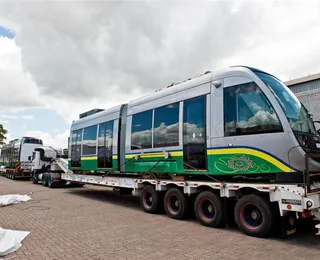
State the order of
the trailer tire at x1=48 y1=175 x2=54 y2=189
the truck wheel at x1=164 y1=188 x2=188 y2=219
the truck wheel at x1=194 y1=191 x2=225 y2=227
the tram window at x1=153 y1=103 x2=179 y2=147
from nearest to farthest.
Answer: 1. the truck wheel at x1=194 y1=191 x2=225 y2=227
2. the truck wheel at x1=164 y1=188 x2=188 y2=219
3. the tram window at x1=153 y1=103 x2=179 y2=147
4. the trailer tire at x1=48 y1=175 x2=54 y2=189

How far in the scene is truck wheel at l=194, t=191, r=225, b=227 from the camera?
6590mm

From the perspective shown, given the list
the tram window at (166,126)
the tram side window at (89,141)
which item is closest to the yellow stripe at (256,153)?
the tram window at (166,126)

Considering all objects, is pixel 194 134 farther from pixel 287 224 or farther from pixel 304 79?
pixel 304 79

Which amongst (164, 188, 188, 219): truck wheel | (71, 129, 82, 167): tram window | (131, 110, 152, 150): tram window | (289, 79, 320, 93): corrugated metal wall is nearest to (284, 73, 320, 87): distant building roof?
(289, 79, 320, 93): corrugated metal wall

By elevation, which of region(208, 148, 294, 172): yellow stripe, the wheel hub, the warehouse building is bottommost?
the wheel hub

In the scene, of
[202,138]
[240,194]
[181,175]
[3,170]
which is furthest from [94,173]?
[3,170]

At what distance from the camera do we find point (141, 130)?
31.3 feet

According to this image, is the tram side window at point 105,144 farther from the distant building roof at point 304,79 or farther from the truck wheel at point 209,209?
the distant building roof at point 304,79

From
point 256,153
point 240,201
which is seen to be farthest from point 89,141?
point 256,153

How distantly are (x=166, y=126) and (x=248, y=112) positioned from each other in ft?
9.34

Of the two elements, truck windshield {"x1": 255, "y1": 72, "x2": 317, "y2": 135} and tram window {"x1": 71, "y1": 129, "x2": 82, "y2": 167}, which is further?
tram window {"x1": 71, "y1": 129, "x2": 82, "y2": 167}

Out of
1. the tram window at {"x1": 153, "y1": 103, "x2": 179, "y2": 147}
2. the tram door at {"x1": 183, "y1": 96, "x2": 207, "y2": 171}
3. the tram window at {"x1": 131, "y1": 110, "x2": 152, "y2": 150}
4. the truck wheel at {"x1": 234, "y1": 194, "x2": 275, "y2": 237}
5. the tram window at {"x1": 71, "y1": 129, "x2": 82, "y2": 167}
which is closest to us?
the truck wheel at {"x1": 234, "y1": 194, "x2": 275, "y2": 237}

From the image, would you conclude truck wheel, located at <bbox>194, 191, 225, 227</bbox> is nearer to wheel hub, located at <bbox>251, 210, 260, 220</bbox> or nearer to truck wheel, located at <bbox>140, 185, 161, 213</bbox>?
wheel hub, located at <bbox>251, 210, 260, 220</bbox>

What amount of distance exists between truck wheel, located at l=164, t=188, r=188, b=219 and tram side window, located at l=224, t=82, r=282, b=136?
2.26 m
